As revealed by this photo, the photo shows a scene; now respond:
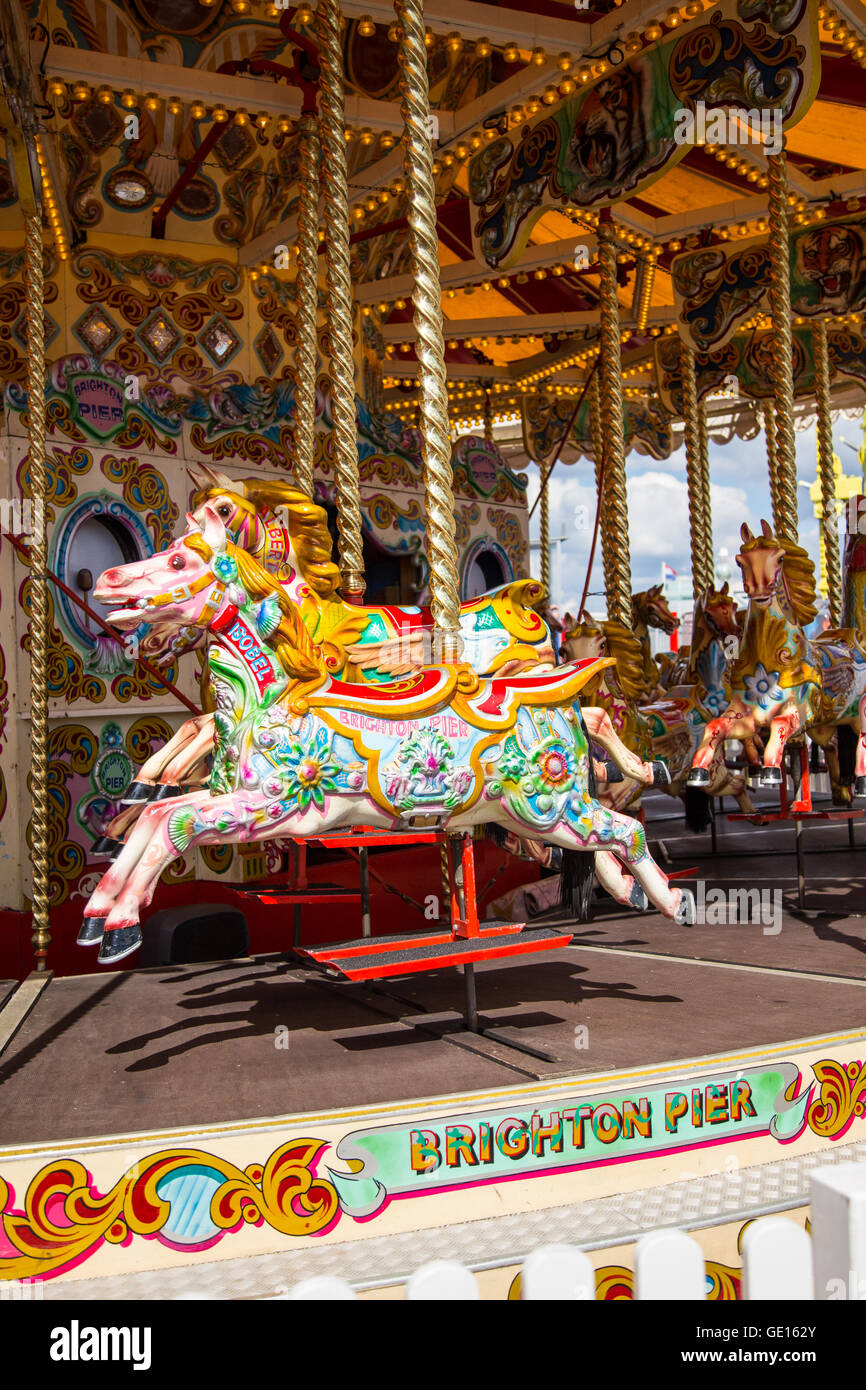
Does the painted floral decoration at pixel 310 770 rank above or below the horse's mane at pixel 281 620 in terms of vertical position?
below

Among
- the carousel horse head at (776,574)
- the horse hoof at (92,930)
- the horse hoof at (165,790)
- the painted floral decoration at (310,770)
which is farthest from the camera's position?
the carousel horse head at (776,574)

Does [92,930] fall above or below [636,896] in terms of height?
above

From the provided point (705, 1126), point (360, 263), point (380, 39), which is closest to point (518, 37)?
point (380, 39)

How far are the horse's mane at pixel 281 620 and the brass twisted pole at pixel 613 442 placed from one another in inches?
168

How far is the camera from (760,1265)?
1831 mm

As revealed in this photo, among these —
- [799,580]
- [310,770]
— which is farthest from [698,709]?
[310,770]

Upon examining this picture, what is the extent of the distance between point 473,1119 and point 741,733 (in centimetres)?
355

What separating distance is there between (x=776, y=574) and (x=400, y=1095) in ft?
13.3

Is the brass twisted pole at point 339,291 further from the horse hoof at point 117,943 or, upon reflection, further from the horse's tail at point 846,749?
the horse's tail at point 846,749

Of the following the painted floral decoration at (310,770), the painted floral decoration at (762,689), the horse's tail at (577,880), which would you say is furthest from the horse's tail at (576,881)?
the painted floral decoration at (762,689)

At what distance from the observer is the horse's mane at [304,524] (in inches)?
169

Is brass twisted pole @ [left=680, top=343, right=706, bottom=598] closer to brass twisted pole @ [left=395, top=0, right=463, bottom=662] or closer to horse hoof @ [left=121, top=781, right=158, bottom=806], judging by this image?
brass twisted pole @ [left=395, top=0, right=463, bottom=662]
